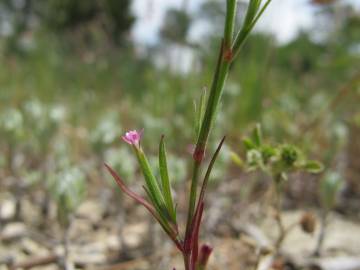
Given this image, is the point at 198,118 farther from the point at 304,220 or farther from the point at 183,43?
the point at 183,43

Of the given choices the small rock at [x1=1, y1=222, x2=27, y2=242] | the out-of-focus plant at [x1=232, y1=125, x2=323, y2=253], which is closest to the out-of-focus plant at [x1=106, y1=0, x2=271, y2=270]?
the out-of-focus plant at [x1=232, y1=125, x2=323, y2=253]

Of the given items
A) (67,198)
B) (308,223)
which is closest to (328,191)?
(308,223)

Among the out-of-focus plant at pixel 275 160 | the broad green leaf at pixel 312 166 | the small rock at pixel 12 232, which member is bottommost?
the broad green leaf at pixel 312 166

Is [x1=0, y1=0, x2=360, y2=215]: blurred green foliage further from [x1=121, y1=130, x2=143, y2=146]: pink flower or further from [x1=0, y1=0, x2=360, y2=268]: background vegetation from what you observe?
[x1=121, y1=130, x2=143, y2=146]: pink flower

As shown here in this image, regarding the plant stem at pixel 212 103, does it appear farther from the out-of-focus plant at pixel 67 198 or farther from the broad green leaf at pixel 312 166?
the out-of-focus plant at pixel 67 198

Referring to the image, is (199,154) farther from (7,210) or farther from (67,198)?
(7,210)

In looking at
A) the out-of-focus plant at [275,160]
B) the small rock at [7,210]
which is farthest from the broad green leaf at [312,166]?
the small rock at [7,210]

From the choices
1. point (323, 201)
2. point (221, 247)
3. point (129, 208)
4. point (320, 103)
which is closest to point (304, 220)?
point (323, 201)

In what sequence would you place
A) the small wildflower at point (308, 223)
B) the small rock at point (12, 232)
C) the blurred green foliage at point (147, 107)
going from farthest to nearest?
1. the blurred green foliage at point (147, 107)
2. the small rock at point (12, 232)
3. the small wildflower at point (308, 223)
